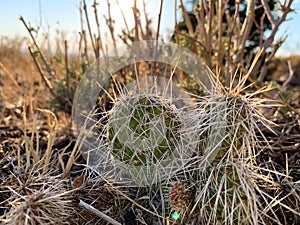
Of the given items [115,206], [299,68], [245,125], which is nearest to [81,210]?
[115,206]

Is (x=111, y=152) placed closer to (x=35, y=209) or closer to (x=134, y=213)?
(x=134, y=213)

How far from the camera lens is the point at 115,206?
1.41 metres

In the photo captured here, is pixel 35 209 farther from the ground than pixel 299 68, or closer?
farther from the ground

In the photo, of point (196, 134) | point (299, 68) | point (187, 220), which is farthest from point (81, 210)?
point (299, 68)

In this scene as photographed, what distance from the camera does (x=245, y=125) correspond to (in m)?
1.20

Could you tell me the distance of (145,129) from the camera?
1348 millimetres

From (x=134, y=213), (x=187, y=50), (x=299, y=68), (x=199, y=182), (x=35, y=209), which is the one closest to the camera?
(x=35, y=209)

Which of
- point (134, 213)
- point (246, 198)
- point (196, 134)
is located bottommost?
point (134, 213)

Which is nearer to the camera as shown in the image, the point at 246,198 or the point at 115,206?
the point at 246,198

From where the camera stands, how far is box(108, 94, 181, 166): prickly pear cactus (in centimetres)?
134

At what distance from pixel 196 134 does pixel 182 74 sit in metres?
1.53

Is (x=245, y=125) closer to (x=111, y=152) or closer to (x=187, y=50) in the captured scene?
(x=111, y=152)

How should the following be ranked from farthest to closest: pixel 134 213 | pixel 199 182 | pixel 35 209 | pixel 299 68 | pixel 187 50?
pixel 299 68 → pixel 187 50 → pixel 134 213 → pixel 199 182 → pixel 35 209

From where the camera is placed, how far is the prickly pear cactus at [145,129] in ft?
4.41
